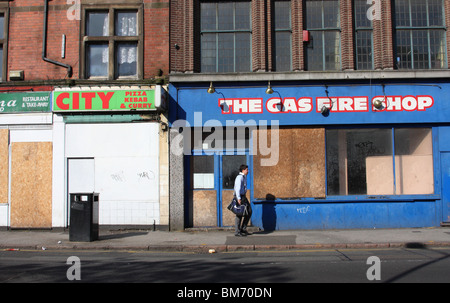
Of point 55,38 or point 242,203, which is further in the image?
point 55,38

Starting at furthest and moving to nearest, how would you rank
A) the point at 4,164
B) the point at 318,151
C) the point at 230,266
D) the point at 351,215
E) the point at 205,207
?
1. the point at 4,164
2. the point at 205,207
3. the point at 318,151
4. the point at 351,215
5. the point at 230,266

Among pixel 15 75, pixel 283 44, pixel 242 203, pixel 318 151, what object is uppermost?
pixel 283 44

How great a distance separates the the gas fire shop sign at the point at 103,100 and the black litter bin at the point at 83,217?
3.37m

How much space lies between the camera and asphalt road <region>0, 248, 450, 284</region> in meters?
6.73

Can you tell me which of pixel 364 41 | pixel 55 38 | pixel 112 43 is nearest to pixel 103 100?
pixel 112 43

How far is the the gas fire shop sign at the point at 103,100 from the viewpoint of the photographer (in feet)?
42.1

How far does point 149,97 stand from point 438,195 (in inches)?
400

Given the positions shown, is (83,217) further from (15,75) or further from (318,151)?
(318,151)

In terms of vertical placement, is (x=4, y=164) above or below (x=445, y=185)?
above

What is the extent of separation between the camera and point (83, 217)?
1084 cm

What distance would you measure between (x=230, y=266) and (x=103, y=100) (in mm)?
7707

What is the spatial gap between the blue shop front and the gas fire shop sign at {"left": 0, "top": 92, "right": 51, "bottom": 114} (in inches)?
176

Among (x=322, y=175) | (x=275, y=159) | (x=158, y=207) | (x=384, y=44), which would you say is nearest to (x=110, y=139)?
(x=158, y=207)

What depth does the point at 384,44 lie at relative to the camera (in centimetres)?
1330
